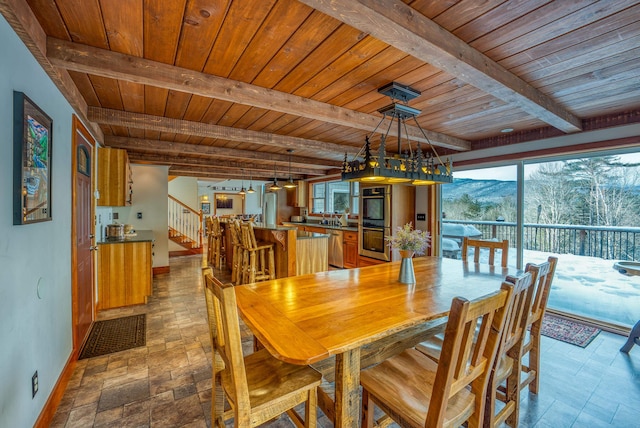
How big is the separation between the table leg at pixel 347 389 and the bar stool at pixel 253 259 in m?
3.29

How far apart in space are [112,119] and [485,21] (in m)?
3.41

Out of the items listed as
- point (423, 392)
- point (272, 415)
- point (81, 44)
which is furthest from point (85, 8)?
point (423, 392)

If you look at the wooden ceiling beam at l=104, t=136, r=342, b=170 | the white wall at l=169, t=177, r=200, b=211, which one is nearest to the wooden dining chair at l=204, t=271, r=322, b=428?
the wooden ceiling beam at l=104, t=136, r=342, b=170

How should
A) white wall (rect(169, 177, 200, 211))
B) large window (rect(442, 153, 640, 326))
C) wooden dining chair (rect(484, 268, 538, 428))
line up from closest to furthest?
wooden dining chair (rect(484, 268, 538, 428))
large window (rect(442, 153, 640, 326))
white wall (rect(169, 177, 200, 211))

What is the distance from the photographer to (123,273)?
390cm

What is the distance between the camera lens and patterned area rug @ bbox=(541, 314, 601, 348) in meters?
2.97

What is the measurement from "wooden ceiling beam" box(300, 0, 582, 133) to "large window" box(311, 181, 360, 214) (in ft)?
17.3

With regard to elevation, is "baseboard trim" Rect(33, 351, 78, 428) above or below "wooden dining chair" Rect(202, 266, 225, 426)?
below

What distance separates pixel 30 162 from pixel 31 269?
0.61 m

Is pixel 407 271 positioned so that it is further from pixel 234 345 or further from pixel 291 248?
pixel 291 248

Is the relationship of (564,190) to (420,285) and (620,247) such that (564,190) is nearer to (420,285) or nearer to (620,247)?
(620,247)

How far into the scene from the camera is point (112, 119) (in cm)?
299

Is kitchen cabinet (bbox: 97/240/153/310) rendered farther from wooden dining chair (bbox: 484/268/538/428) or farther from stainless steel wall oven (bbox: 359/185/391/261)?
wooden dining chair (bbox: 484/268/538/428)

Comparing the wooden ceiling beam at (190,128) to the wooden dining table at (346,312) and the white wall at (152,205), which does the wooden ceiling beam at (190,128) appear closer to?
the wooden dining table at (346,312)
